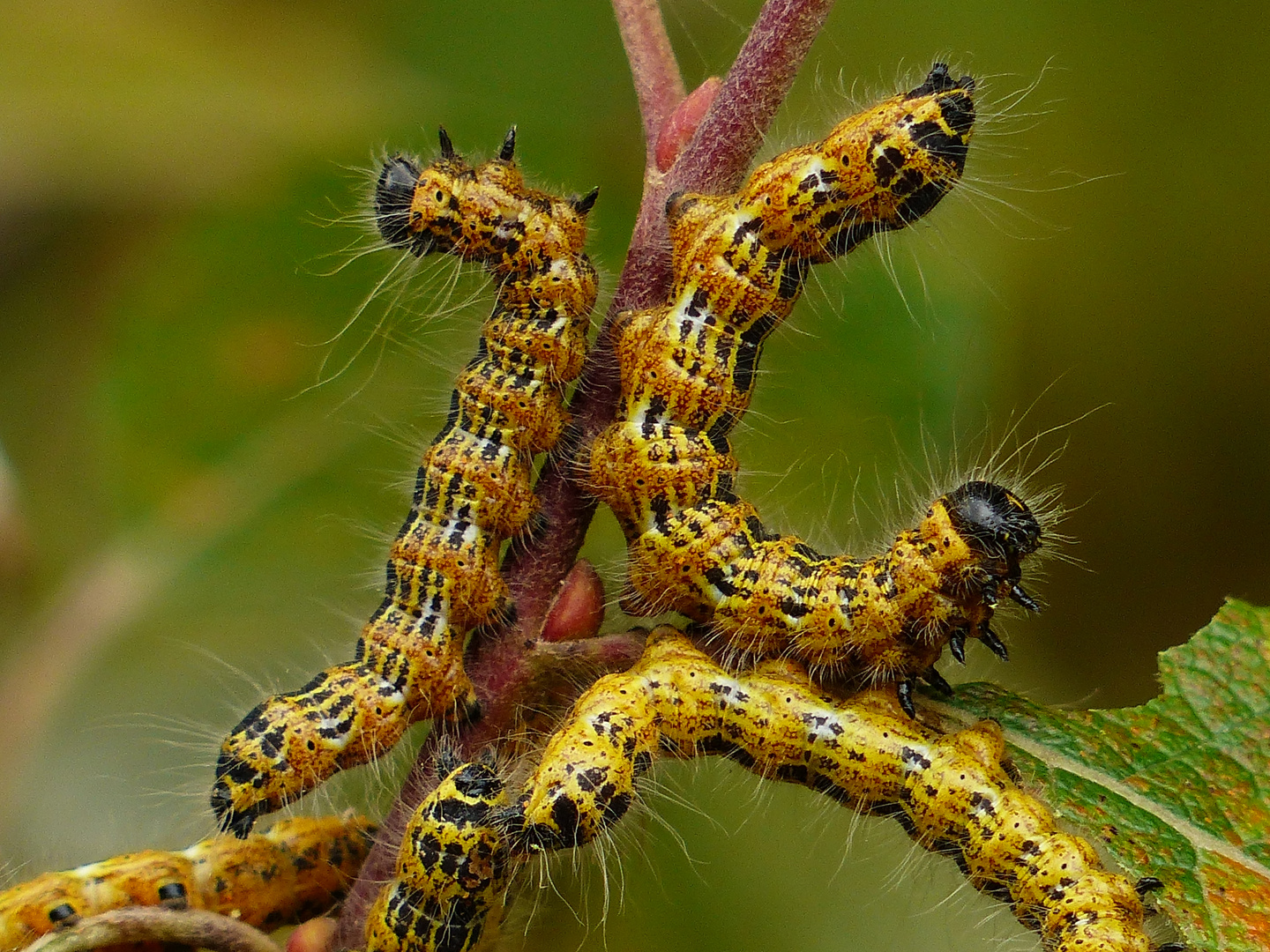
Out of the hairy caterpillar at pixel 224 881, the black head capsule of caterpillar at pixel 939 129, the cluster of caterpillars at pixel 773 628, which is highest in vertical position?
the black head capsule of caterpillar at pixel 939 129

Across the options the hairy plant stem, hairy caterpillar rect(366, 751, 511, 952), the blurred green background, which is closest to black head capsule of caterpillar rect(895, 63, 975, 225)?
the blurred green background

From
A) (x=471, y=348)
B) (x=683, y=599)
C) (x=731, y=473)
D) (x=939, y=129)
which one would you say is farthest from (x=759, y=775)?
(x=939, y=129)

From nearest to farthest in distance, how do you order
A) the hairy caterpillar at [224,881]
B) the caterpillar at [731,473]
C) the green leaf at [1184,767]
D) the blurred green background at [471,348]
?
1. the green leaf at [1184,767]
2. the caterpillar at [731,473]
3. the hairy caterpillar at [224,881]
4. the blurred green background at [471,348]

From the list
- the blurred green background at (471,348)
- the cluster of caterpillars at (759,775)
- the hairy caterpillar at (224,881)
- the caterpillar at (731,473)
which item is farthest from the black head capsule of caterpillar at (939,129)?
the hairy caterpillar at (224,881)

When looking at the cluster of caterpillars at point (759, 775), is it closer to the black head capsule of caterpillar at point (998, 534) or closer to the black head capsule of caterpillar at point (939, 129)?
the black head capsule of caterpillar at point (998, 534)

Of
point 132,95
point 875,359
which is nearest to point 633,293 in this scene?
point 875,359

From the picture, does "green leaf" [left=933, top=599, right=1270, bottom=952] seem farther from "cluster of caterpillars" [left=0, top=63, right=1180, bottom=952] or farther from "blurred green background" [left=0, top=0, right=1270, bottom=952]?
"blurred green background" [left=0, top=0, right=1270, bottom=952]
